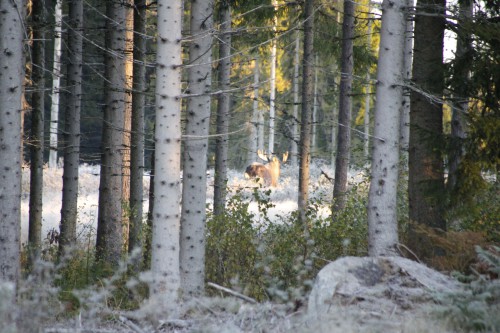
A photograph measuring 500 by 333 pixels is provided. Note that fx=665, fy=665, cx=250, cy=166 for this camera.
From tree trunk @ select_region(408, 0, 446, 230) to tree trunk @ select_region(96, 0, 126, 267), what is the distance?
216 inches

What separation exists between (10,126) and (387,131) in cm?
→ 466

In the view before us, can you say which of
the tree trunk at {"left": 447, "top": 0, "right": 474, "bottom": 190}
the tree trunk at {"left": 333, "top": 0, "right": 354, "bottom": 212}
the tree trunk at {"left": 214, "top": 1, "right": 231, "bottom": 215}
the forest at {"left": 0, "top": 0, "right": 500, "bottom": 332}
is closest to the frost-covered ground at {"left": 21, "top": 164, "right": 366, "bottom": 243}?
the tree trunk at {"left": 333, "top": 0, "right": 354, "bottom": 212}

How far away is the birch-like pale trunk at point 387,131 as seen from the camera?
27.5ft

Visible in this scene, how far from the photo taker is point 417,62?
364 inches

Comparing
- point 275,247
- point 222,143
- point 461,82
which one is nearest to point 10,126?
point 275,247

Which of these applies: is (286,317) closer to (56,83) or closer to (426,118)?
(426,118)

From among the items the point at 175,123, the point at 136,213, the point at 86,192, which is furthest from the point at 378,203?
the point at 86,192

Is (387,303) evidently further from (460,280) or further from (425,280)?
(460,280)

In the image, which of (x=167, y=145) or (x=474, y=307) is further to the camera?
(x=167, y=145)

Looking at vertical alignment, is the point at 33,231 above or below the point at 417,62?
below

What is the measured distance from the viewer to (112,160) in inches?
485

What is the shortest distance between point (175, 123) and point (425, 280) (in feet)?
10.1

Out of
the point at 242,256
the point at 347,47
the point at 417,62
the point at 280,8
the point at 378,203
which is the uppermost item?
the point at 280,8

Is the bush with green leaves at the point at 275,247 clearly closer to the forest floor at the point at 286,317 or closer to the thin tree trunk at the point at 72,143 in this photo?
the forest floor at the point at 286,317
